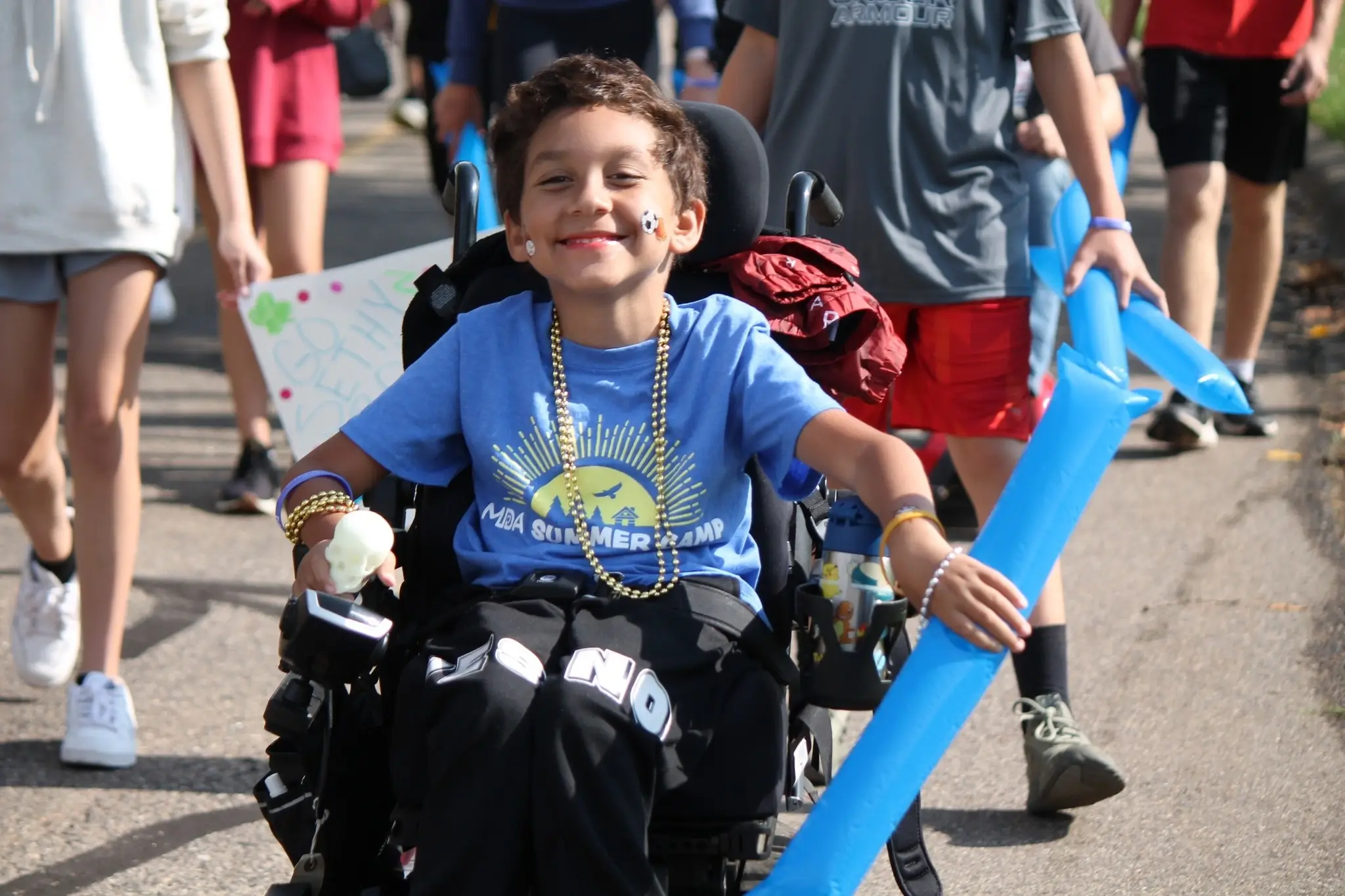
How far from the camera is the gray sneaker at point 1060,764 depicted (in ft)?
12.4

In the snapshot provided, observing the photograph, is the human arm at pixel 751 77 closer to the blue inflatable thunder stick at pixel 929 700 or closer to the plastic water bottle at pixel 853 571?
the plastic water bottle at pixel 853 571

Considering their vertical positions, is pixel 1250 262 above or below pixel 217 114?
below

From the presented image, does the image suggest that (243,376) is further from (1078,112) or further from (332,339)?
(1078,112)

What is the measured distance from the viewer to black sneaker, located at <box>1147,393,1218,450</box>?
22.1ft

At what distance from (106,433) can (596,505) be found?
161 centimetres

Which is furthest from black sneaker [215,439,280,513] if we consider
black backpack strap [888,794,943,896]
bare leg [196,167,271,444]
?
black backpack strap [888,794,943,896]

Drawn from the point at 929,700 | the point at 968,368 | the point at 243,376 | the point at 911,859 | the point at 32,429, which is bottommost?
the point at 243,376

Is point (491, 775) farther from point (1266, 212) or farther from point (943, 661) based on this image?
point (1266, 212)

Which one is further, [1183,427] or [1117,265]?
[1183,427]

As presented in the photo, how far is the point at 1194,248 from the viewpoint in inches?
260

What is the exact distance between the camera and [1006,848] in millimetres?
3775

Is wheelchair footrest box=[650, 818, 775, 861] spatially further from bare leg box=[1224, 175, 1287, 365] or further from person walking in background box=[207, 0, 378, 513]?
bare leg box=[1224, 175, 1287, 365]

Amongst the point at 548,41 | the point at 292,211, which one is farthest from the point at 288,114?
the point at 548,41

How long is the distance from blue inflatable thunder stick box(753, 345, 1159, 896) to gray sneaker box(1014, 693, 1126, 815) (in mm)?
1230
